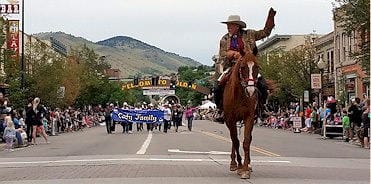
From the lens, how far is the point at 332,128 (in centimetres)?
3534

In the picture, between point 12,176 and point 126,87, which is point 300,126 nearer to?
point 12,176

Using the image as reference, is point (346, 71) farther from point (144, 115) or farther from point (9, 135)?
point (9, 135)

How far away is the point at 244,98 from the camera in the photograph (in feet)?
44.4

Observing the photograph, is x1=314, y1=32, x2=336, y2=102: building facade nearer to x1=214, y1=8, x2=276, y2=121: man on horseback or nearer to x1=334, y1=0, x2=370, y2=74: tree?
x1=334, y1=0, x2=370, y2=74: tree

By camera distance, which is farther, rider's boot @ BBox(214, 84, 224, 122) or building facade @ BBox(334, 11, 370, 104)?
building facade @ BBox(334, 11, 370, 104)

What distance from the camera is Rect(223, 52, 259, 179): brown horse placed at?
13219 millimetres

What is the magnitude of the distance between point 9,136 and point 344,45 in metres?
38.5

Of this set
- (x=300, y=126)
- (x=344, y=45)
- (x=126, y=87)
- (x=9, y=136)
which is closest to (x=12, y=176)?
(x=9, y=136)

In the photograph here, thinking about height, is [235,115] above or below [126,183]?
above

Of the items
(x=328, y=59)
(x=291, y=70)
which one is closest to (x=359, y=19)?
(x=291, y=70)

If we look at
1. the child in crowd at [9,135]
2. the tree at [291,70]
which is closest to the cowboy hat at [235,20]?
the child in crowd at [9,135]

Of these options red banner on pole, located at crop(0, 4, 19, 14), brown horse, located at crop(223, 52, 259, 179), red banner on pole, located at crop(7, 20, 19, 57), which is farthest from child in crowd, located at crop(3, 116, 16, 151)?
red banner on pole, located at crop(0, 4, 19, 14)

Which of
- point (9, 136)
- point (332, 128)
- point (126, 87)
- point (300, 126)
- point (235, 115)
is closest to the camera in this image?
point (235, 115)

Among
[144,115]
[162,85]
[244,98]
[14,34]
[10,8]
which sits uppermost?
[10,8]
